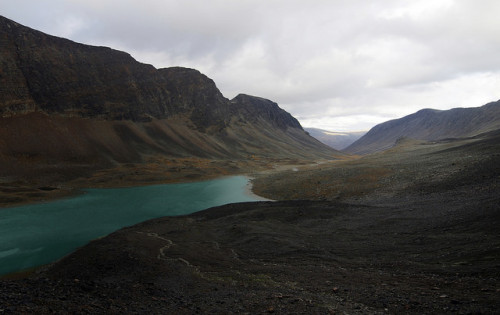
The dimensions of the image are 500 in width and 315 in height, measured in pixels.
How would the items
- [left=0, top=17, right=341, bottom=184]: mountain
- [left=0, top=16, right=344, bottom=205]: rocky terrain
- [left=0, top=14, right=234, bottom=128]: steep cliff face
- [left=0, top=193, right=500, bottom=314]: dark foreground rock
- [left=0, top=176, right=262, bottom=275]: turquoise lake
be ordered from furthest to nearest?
[left=0, top=14, right=234, bottom=128]: steep cliff face → [left=0, top=17, right=341, bottom=184]: mountain → [left=0, top=16, right=344, bottom=205]: rocky terrain → [left=0, top=176, right=262, bottom=275]: turquoise lake → [left=0, top=193, right=500, bottom=314]: dark foreground rock

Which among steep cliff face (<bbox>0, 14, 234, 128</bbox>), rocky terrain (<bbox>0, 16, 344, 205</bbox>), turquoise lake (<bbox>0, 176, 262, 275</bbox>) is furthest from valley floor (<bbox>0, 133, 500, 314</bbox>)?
steep cliff face (<bbox>0, 14, 234, 128</bbox>)

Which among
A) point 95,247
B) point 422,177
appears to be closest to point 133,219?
point 95,247

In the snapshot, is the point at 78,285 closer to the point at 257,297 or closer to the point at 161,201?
the point at 257,297

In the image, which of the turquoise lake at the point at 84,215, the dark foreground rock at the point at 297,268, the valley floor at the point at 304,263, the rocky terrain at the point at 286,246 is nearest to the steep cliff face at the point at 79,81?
the rocky terrain at the point at 286,246

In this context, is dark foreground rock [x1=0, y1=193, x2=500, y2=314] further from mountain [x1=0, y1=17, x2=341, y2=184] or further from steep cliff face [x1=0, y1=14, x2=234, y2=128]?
steep cliff face [x1=0, y1=14, x2=234, y2=128]

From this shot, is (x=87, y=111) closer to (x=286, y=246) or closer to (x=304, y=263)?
(x=286, y=246)

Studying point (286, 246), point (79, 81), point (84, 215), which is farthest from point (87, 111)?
point (286, 246)
